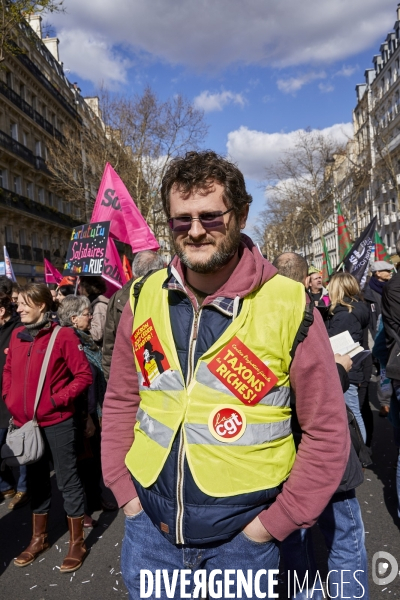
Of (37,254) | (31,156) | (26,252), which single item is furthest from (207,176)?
(31,156)

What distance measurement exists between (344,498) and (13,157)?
104 feet

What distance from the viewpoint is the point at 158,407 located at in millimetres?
1706

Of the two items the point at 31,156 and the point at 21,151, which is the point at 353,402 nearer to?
the point at 21,151

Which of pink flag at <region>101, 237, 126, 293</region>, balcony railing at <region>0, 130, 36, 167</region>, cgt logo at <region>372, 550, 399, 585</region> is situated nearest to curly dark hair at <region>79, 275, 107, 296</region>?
pink flag at <region>101, 237, 126, 293</region>

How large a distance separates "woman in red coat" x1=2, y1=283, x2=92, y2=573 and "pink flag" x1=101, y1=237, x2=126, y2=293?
2.58 metres

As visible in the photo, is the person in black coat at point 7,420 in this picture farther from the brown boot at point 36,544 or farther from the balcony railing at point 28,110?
the balcony railing at point 28,110

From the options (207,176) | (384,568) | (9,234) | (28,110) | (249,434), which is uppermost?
(28,110)

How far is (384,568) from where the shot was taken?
10.2 ft

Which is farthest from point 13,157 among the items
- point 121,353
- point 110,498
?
point 121,353

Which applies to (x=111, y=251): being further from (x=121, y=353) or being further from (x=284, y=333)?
(x=284, y=333)

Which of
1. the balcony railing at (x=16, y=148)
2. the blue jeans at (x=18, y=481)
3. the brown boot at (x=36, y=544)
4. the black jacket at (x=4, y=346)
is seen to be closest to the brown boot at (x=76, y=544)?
the brown boot at (x=36, y=544)

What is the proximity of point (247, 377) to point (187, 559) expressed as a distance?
2.13 ft

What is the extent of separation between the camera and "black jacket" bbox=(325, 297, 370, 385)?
4441mm

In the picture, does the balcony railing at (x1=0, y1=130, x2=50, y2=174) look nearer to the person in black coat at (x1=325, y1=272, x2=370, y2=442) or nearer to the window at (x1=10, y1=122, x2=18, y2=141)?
the window at (x1=10, y1=122, x2=18, y2=141)
